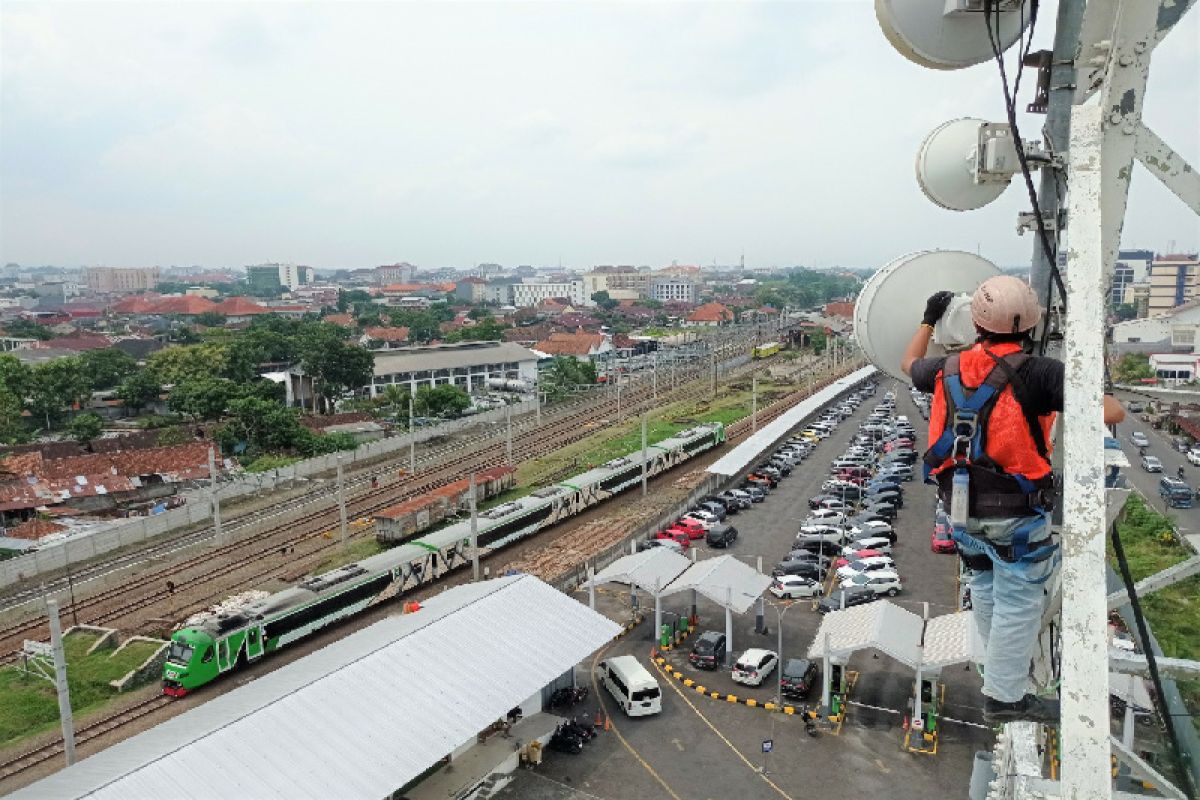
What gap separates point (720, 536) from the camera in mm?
25422

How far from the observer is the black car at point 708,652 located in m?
17.1

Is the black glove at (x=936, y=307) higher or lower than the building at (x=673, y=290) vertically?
higher

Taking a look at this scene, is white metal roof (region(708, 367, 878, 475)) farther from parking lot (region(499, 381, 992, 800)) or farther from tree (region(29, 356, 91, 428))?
tree (region(29, 356, 91, 428))

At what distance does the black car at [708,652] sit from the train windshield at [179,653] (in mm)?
10901

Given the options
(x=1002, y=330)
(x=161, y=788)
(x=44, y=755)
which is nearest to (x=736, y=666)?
(x=161, y=788)

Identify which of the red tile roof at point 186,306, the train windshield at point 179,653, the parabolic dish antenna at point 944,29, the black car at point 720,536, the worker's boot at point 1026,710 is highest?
the parabolic dish antenna at point 944,29

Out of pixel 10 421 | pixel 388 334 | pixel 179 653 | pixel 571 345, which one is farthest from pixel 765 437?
pixel 388 334

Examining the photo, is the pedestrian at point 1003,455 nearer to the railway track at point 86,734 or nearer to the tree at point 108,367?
the railway track at point 86,734

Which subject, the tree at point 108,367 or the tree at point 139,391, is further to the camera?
the tree at point 108,367

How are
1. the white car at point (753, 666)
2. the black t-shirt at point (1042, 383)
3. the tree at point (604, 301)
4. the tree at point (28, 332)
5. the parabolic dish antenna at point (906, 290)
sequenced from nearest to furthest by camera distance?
the black t-shirt at point (1042, 383) → the parabolic dish antenna at point (906, 290) → the white car at point (753, 666) → the tree at point (28, 332) → the tree at point (604, 301)

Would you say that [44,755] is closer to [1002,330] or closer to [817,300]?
[1002,330]

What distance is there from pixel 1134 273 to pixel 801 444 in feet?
411

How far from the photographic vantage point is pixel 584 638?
1530 cm

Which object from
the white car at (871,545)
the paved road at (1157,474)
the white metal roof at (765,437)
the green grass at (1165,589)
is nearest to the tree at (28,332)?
the white metal roof at (765,437)
